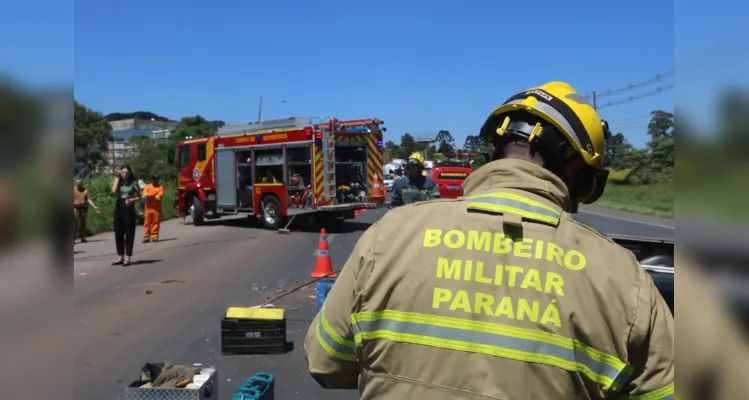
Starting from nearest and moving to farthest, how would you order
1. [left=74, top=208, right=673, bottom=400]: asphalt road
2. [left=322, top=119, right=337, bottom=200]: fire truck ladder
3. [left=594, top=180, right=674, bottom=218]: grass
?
1. [left=74, top=208, right=673, bottom=400]: asphalt road
2. [left=322, top=119, right=337, bottom=200]: fire truck ladder
3. [left=594, top=180, right=674, bottom=218]: grass

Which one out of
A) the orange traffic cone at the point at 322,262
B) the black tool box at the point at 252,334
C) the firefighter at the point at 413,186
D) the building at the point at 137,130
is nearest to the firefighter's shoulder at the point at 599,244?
the black tool box at the point at 252,334

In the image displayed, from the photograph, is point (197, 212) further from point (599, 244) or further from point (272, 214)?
point (599, 244)

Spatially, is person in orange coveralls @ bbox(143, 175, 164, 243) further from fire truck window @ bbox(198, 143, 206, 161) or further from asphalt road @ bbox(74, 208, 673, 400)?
fire truck window @ bbox(198, 143, 206, 161)

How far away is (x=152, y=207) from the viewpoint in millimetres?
15031

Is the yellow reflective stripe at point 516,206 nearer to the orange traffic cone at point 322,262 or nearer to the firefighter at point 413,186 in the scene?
the orange traffic cone at point 322,262

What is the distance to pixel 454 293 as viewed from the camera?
4.44ft

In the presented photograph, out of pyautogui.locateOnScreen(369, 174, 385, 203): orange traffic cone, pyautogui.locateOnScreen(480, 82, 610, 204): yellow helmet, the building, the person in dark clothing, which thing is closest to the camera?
pyautogui.locateOnScreen(480, 82, 610, 204): yellow helmet

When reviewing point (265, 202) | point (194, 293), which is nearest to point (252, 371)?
point (194, 293)

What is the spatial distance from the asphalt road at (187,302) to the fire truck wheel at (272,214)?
1.13 metres

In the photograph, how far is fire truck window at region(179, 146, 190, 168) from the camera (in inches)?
800

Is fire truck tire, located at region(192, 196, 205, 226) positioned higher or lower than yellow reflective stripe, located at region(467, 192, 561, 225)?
lower

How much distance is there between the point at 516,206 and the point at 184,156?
20.5 meters

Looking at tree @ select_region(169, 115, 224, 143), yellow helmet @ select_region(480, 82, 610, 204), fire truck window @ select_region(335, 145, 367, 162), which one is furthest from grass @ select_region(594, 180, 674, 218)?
tree @ select_region(169, 115, 224, 143)

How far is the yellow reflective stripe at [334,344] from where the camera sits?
1534 millimetres
